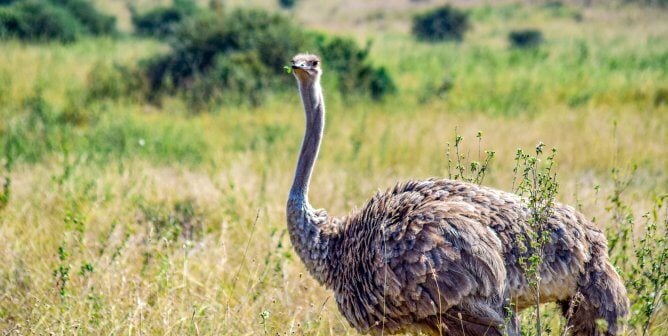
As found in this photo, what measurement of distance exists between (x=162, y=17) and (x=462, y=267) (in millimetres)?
22683

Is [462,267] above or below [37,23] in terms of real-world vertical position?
above

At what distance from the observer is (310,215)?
3.54 metres

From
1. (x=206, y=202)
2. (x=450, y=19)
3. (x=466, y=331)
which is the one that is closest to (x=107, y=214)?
(x=206, y=202)

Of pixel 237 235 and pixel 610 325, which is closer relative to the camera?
pixel 610 325

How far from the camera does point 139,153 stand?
301 inches

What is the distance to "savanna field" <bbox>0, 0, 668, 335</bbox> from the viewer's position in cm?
377

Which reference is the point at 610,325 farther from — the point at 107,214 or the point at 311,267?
the point at 107,214

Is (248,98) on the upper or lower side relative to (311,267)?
lower

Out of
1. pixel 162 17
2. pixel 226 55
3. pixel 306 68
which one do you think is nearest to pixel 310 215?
pixel 306 68

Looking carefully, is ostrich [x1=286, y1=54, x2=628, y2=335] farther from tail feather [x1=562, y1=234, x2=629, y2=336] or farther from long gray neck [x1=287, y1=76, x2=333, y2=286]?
long gray neck [x1=287, y1=76, x2=333, y2=286]

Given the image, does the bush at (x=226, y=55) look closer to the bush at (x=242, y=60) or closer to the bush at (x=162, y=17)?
the bush at (x=242, y=60)

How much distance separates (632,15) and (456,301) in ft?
98.2

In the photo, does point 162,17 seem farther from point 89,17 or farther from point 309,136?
point 309,136

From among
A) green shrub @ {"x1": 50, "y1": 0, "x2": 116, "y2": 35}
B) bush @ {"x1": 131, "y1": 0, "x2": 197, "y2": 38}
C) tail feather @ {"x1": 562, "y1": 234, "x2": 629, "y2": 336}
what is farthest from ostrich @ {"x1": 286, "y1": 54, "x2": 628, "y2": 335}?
bush @ {"x1": 131, "y1": 0, "x2": 197, "y2": 38}
